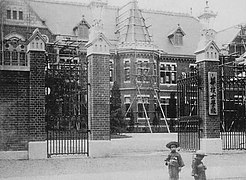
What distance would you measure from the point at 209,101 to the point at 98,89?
163 inches

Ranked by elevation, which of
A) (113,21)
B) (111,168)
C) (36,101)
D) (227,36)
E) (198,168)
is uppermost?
(113,21)

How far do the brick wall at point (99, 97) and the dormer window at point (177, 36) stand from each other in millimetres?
29025

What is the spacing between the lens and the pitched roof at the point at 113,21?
3959 cm

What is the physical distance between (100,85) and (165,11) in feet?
107

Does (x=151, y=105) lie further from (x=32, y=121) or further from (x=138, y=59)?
(x=32, y=121)

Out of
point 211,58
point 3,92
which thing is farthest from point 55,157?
point 211,58

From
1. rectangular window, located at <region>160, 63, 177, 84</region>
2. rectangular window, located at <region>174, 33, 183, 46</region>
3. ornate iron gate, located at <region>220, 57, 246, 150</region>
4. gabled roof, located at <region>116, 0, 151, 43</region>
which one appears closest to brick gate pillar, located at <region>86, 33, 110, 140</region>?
ornate iron gate, located at <region>220, 57, 246, 150</region>

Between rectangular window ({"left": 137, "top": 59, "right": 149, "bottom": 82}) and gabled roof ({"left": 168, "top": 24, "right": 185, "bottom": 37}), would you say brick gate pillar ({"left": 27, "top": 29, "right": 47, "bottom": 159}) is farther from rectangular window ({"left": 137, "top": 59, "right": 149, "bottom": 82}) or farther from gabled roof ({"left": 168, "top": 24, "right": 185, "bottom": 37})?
gabled roof ({"left": 168, "top": 24, "right": 185, "bottom": 37})

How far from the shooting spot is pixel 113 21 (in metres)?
42.3

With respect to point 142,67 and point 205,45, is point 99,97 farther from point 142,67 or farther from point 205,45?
point 142,67

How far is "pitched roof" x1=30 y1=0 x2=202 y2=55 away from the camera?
39.6 meters

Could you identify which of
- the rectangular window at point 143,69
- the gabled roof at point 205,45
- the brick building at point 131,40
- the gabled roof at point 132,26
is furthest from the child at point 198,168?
the gabled roof at point 132,26

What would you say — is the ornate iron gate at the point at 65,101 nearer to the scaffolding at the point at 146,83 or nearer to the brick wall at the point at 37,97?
the brick wall at the point at 37,97

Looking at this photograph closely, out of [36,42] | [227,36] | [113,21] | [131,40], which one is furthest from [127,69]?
[36,42]
